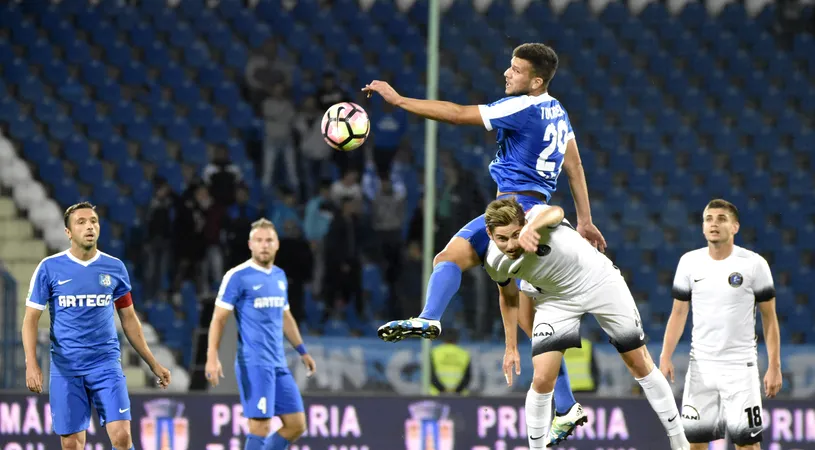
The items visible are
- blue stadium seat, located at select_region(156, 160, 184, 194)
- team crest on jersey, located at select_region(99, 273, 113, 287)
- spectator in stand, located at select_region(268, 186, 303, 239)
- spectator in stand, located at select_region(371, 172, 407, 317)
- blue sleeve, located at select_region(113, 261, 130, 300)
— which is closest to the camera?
team crest on jersey, located at select_region(99, 273, 113, 287)

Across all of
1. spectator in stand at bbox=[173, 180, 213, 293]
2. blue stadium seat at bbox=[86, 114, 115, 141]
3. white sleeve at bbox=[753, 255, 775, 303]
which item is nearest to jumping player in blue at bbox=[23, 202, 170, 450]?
white sleeve at bbox=[753, 255, 775, 303]

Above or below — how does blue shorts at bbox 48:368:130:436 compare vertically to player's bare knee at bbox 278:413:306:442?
above

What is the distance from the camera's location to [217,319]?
7766 millimetres

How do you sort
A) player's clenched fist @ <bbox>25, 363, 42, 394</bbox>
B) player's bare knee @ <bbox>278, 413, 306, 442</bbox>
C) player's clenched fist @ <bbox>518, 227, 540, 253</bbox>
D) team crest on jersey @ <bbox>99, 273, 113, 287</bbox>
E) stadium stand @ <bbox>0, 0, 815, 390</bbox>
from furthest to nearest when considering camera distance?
stadium stand @ <bbox>0, 0, 815, 390</bbox> < player's bare knee @ <bbox>278, 413, 306, 442</bbox> < team crest on jersey @ <bbox>99, 273, 113, 287</bbox> < player's clenched fist @ <bbox>25, 363, 42, 394</bbox> < player's clenched fist @ <bbox>518, 227, 540, 253</bbox>

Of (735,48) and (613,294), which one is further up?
(735,48)

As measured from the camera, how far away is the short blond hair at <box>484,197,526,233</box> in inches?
201

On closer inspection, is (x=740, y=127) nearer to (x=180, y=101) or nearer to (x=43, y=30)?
(x=180, y=101)

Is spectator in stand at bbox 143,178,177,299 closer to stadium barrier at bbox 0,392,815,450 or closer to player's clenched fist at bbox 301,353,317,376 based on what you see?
stadium barrier at bbox 0,392,815,450

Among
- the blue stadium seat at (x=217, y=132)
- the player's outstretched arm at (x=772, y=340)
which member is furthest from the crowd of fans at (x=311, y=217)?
the player's outstretched arm at (x=772, y=340)

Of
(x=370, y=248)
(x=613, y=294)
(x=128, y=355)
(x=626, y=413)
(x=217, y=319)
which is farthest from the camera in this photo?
(x=370, y=248)

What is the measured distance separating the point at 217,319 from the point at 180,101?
4.60 metres

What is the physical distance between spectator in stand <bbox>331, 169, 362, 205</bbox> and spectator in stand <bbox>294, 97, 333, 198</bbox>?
19 cm

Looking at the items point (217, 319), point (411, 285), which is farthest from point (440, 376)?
point (217, 319)

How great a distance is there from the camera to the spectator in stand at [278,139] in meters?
10.9
